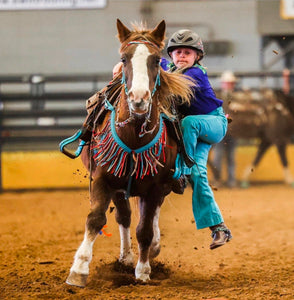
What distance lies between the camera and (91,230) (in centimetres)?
314

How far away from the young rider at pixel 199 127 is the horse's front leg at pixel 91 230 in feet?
1.96

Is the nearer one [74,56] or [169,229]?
[169,229]

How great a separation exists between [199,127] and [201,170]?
0.30 m

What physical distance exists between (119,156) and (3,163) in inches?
237

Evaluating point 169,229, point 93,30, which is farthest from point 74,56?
point 169,229

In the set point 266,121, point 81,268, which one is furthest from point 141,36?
point 266,121

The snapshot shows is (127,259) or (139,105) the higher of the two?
(139,105)

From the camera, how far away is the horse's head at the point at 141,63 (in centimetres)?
265

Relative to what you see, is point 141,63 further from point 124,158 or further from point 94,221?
point 94,221

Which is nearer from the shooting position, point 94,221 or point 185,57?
point 94,221

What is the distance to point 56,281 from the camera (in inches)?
135

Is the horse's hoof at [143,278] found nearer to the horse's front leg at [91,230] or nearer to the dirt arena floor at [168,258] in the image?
the dirt arena floor at [168,258]

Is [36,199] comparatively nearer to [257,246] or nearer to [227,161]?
[227,161]

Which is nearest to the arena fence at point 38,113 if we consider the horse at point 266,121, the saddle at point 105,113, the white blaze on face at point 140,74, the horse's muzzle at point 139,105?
the horse at point 266,121
